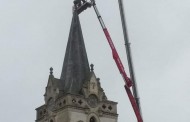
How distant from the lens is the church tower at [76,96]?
250ft

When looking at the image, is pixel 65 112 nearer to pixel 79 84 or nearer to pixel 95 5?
pixel 79 84

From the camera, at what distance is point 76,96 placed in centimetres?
7688

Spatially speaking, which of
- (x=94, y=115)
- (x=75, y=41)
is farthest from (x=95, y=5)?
(x=94, y=115)

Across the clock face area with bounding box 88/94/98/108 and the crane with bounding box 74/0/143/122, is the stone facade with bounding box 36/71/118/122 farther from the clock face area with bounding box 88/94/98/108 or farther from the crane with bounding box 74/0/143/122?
the crane with bounding box 74/0/143/122

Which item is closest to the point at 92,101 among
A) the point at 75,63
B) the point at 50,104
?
the point at 50,104

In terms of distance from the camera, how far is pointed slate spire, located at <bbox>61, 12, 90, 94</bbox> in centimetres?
7862

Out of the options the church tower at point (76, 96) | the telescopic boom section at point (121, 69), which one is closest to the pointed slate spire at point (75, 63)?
the church tower at point (76, 96)

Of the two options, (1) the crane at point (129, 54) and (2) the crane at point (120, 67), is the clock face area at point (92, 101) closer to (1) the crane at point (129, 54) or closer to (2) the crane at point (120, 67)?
(2) the crane at point (120, 67)

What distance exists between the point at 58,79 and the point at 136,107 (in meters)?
18.5

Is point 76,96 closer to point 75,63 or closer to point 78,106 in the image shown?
point 78,106

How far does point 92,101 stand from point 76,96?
96.8 inches

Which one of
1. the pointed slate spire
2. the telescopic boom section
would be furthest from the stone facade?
the telescopic boom section

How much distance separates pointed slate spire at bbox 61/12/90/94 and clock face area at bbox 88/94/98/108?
1.78 meters

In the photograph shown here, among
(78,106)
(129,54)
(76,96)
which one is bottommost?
(129,54)
